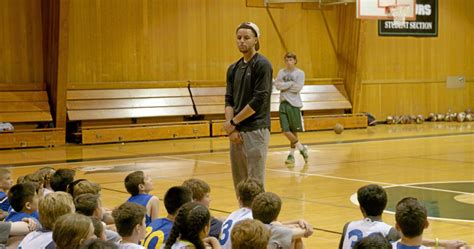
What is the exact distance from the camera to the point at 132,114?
53.3 feet

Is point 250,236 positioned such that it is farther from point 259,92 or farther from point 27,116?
point 27,116

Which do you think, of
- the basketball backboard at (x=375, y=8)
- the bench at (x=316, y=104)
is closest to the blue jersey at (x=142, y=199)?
the basketball backboard at (x=375, y=8)

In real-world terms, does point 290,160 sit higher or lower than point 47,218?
lower

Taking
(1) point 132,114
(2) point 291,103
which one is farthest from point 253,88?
(1) point 132,114

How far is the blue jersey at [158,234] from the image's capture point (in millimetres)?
4379

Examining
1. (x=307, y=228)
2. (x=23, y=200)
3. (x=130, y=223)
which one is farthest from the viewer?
(x=23, y=200)

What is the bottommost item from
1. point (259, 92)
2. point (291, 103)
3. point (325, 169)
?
point (325, 169)

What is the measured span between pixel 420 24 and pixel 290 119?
386 inches

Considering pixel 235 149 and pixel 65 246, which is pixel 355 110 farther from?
pixel 65 246

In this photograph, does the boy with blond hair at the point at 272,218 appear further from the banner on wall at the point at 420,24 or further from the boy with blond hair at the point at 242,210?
the banner on wall at the point at 420,24

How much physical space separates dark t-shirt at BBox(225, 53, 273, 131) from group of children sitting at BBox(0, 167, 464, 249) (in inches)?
40.0

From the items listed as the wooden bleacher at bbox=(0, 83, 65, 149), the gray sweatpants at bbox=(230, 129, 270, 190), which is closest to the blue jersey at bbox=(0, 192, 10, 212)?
the gray sweatpants at bbox=(230, 129, 270, 190)

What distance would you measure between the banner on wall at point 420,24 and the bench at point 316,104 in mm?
1976

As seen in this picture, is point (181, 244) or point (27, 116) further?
point (27, 116)
